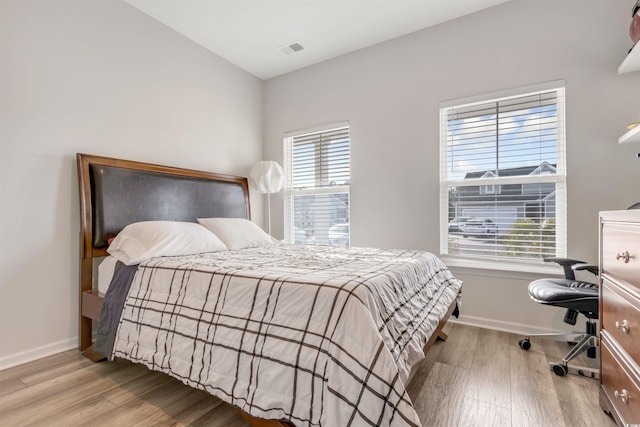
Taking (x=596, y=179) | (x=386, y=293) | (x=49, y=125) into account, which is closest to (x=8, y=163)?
(x=49, y=125)

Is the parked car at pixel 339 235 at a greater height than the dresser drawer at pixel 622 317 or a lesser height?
greater

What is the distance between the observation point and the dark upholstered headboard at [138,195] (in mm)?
2236

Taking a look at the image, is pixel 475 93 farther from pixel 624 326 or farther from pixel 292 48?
pixel 624 326

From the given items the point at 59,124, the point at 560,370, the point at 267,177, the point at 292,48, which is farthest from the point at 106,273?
the point at 560,370

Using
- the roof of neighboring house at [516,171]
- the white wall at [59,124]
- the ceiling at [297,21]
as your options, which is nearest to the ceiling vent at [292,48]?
the ceiling at [297,21]

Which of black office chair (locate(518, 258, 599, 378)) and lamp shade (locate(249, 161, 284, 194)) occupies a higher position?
lamp shade (locate(249, 161, 284, 194))

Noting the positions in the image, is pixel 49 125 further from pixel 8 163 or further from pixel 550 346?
pixel 550 346

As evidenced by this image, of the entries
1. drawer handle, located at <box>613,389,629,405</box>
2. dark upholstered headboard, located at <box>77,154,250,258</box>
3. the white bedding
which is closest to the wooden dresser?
drawer handle, located at <box>613,389,629,405</box>

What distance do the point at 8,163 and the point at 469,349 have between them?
3.45 metres

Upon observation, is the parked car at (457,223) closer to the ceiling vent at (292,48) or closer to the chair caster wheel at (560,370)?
the chair caster wheel at (560,370)

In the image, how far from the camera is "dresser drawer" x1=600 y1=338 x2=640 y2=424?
3.69 feet

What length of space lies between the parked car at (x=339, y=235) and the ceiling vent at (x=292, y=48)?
2055mm

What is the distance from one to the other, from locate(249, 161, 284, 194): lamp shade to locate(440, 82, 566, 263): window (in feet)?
5.98

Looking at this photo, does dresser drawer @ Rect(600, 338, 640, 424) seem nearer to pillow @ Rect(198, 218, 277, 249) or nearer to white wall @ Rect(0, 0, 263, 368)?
pillow @ Rect(198, 218, 277, 249)
